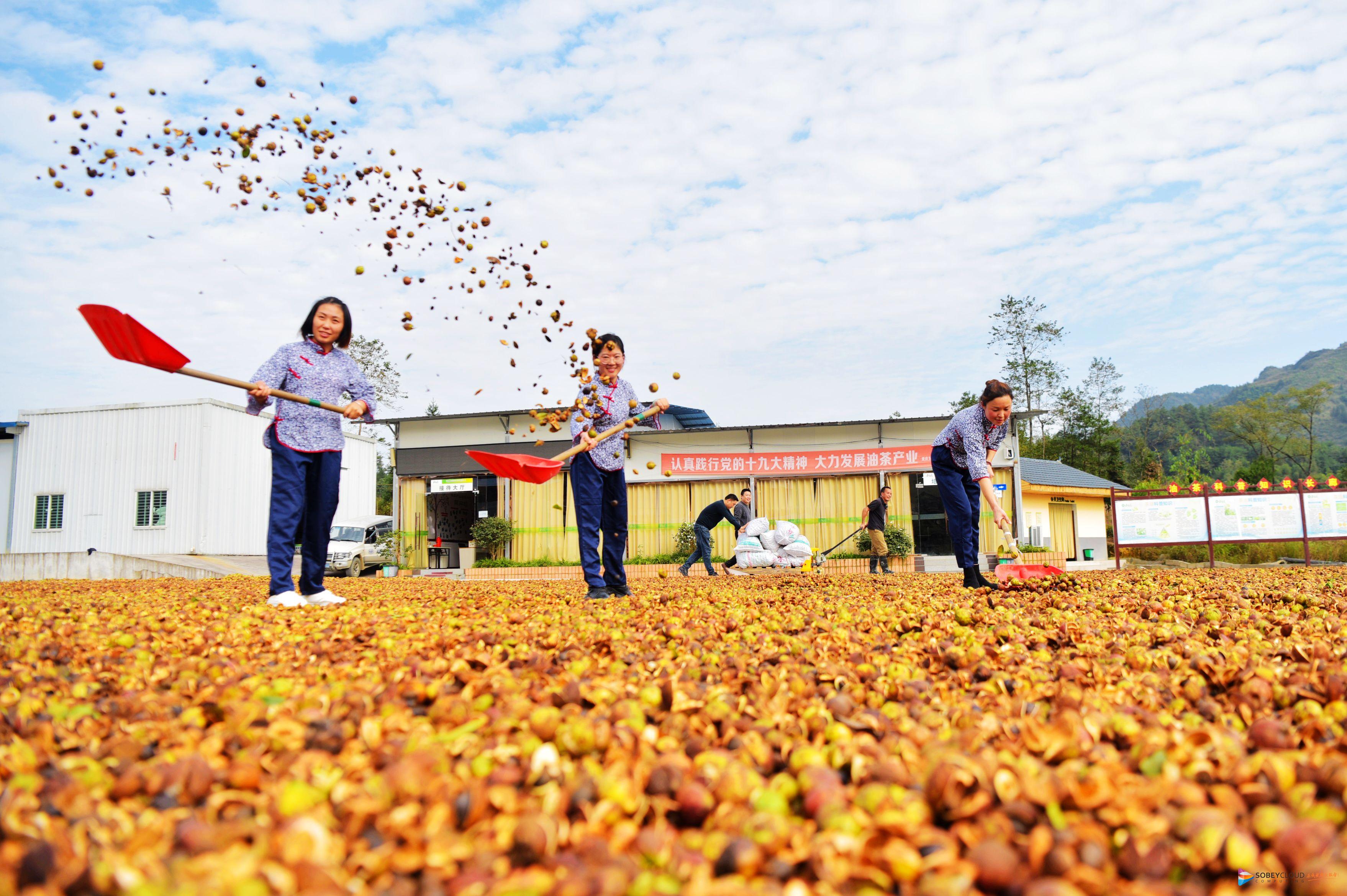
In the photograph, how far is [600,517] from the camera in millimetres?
4695

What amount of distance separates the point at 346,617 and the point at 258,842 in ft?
7.57

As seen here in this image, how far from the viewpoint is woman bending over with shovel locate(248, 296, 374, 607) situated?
3.83 meters

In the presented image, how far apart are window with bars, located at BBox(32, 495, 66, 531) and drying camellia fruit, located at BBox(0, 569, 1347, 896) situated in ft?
65.5

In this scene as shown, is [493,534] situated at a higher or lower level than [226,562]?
higher

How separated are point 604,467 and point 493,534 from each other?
43.2 feet

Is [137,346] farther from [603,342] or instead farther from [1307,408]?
[1307,408]

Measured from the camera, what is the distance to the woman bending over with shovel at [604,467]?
460 cm

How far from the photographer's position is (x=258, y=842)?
921 millimetres

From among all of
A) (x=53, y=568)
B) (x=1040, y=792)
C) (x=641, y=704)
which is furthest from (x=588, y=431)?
(x=53, y=568)

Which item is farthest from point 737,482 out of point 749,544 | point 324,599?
point 324,599

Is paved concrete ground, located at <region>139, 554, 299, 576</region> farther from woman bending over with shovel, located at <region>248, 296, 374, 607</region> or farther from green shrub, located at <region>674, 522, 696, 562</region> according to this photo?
green shrub, located at <region>674, 522, 696, 562</region>

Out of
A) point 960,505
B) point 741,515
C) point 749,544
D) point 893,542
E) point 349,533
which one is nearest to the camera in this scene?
A: point 960,505

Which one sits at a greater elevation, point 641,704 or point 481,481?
point 481,481

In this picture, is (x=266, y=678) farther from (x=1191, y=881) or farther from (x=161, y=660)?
(x=1191, y=881)
